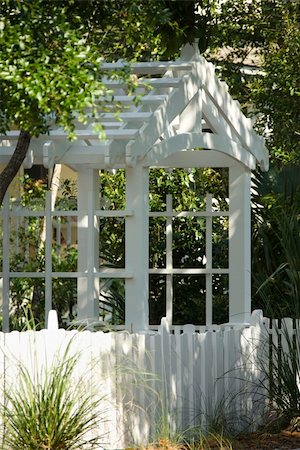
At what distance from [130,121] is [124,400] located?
9.82 ft

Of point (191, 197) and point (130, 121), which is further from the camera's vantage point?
point (191, 197)

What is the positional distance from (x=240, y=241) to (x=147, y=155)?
1720 millimetres

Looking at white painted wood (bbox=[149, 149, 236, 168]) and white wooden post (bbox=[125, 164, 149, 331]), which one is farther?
white painted wood (bbox=[149, 149, 236, 168])

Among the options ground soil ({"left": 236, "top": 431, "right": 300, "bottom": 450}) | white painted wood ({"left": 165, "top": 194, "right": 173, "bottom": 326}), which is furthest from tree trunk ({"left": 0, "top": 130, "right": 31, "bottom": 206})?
white painted wood ({"left": 165, "top": 194, "right": 173, "bottom": 326})

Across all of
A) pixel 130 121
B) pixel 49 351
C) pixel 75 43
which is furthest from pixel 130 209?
pixel 75 43

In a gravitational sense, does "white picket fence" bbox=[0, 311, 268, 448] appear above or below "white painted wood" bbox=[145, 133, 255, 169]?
below

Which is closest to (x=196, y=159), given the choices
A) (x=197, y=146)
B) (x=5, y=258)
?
(x=197, y=146)

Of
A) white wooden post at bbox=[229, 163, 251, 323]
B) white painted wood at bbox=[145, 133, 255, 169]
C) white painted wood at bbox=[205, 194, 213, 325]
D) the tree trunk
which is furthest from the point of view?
white painted wood at bbox=[205, 194, 213, 325]

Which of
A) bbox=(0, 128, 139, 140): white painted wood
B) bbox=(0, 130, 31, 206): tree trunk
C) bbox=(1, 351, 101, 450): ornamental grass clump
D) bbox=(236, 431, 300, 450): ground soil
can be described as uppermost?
bbox=(0, 128, 139, 140): white painted wood

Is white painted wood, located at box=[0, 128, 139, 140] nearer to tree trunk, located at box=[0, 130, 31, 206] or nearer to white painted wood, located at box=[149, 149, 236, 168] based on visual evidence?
tree trunk, located at box=[0, 130, 31, 206]

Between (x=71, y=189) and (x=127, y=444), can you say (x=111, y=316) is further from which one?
(x=127, y=444)

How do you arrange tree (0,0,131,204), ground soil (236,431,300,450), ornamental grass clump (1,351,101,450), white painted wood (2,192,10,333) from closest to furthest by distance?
tree (0,0,131,204)
ornamental grass clump (1,351,101,450)
ground soil (236,431,300,450)
white painted wood (2,192,10,333)

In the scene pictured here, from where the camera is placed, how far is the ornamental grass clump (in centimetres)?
721

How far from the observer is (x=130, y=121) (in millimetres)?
10172
